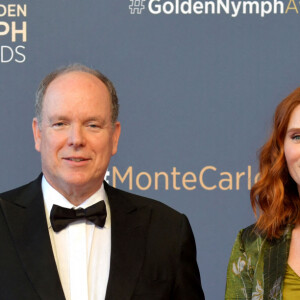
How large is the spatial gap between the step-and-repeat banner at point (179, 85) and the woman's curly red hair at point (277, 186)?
68cm

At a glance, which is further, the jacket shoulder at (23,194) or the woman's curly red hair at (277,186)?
the woman's curly red hair at (277,186)

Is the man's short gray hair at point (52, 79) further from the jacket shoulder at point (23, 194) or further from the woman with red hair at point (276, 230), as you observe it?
the woman with red hair at point (276, 230)

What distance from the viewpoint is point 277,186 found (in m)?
3.16

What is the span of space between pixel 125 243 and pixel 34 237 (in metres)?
0.35

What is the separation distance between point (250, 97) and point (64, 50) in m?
1.01

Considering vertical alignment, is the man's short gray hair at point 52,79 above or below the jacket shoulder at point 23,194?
above

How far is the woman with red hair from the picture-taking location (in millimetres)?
2996

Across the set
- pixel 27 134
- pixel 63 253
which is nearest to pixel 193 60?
pixel 27 134

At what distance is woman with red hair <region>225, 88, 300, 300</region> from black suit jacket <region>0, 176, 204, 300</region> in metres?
0.24

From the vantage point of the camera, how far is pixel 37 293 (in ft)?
8.50

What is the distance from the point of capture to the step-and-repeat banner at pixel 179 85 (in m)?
3.88

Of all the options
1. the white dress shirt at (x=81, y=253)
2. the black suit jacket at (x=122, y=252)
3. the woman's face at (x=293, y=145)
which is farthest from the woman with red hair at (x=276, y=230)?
the white dress shirt at (x=81, y=253)

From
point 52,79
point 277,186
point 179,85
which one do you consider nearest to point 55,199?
point 52,79

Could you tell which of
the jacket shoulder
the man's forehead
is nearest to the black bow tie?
the jacket shoulder
